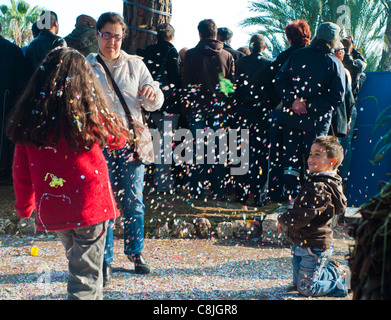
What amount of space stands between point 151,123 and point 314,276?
3.68 meters

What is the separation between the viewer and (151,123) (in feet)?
22.7

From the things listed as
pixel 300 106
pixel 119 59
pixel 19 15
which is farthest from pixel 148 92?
pixel 19 15

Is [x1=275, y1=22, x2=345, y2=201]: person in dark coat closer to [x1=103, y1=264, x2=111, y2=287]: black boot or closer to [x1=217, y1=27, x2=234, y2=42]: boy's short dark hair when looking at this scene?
[x1=217, y1=27, x2=234, y2=42]: boy's short dark hair

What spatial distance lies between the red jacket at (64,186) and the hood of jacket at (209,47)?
146 inches

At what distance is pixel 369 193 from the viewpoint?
6.98m

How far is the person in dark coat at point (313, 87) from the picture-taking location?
18.0 feet

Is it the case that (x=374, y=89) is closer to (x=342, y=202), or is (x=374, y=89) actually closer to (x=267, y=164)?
(x=267, y=164)

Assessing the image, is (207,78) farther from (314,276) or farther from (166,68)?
(314,276)

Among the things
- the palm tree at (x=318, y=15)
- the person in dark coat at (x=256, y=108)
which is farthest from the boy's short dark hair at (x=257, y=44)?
the palm tree at (x=318, y=15)

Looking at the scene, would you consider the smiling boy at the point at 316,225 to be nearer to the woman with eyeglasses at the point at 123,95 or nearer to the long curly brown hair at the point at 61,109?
the woman with eyeglasses at the point at 123,95

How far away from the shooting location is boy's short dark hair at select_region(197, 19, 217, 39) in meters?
6.36

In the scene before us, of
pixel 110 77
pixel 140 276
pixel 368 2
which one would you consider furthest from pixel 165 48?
pixel 368 2

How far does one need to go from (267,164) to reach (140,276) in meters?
2.89

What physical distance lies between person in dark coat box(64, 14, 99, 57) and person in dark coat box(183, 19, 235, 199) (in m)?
1.40
